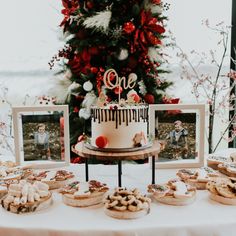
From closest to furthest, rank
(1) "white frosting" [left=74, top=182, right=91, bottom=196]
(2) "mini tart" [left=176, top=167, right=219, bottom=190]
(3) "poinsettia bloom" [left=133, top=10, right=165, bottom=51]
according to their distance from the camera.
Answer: (1) "white frosting" [left=74, top=182, right=91, bottom=196] < (2) "mini tart" [left=176, top=167, right=219, bottom=190] < (3) "poinsettia bloom" [left=133, top=10, right=165, bottom=51]

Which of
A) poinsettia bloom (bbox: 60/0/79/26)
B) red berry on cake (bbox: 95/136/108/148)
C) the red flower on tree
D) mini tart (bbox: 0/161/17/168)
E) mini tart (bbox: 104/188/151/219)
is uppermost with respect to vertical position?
poinsettia bloom (bbox: 60/0/79/26)

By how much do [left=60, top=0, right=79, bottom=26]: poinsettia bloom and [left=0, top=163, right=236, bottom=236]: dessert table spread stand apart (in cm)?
148

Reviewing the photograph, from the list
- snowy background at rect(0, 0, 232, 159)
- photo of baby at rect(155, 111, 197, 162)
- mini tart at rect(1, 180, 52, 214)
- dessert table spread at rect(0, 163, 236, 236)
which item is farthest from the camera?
snowy background at rect(0, 0, 232, 159)

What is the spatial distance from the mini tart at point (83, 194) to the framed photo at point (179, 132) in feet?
1.62

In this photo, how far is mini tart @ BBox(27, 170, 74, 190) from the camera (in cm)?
178

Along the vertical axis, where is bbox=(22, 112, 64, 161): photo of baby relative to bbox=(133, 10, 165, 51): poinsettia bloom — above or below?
below

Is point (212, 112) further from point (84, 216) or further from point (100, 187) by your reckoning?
point (84, 216)

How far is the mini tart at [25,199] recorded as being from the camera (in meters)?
1.48

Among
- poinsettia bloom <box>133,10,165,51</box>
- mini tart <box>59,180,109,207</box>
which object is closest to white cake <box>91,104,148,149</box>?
mini tart <box>59,180,109,207</box>

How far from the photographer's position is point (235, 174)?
1861 mm

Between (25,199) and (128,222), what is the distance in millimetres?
452

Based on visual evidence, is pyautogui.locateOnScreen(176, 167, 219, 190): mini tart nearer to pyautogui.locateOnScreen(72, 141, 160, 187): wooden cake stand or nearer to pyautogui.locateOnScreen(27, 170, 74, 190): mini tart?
pyautogui.locateOnScreen(72, 141, 160, 187): wooden cake stand

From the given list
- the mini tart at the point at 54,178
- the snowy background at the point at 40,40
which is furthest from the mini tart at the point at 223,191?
the snowy background at the point at 40,40

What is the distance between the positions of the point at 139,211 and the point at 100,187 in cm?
28
